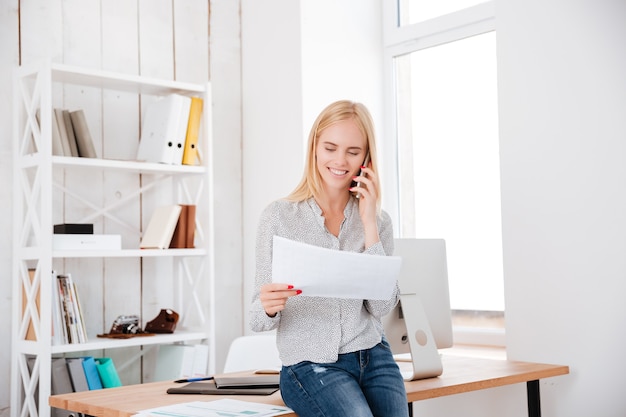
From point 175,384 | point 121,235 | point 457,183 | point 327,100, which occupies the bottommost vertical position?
point 175,384

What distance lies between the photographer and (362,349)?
1820 millimetres

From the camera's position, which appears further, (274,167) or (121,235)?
(274,167)

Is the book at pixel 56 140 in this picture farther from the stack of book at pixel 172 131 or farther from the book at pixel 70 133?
the stack of book at pixel 172 131

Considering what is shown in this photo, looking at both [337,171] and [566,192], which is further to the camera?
[566,192]

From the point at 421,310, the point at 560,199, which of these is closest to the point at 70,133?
the point at 421,310

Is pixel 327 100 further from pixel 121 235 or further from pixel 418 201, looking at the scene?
pixel 121 235

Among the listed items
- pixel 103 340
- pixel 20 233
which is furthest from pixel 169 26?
pixel 103 340

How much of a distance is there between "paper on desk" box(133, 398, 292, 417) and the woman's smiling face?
0.56m

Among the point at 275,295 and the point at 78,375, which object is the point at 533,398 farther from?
the point at 78,375

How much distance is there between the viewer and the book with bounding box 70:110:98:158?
2883mm

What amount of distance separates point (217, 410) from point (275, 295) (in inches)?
11.4

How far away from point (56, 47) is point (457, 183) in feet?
5.68

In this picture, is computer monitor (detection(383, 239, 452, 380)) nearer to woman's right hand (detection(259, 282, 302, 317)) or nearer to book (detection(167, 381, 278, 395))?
book (detection(167, 381, 278, 395))

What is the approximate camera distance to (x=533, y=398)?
2.44 meters
